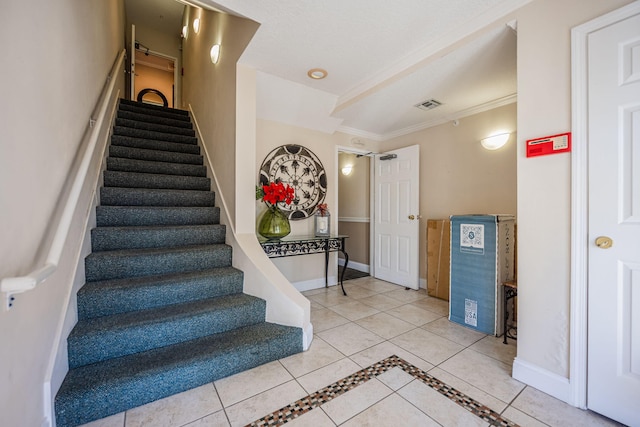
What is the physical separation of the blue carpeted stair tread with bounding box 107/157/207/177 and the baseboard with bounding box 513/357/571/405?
143 inches

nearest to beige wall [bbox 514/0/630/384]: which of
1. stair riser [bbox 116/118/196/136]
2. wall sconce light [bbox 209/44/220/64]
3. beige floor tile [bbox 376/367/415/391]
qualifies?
beige floor tile [bbox 376/367/415/391]

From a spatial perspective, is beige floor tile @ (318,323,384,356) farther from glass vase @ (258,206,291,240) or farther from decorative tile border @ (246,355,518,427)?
glass vase @ (258,206,291,240)

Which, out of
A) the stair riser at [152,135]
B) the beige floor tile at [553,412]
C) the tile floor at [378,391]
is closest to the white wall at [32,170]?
the tile floor at [378,391]

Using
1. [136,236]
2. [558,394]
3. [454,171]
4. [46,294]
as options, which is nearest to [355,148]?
[454,171]

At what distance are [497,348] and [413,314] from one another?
81cm

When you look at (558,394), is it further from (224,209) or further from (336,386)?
(224,209)

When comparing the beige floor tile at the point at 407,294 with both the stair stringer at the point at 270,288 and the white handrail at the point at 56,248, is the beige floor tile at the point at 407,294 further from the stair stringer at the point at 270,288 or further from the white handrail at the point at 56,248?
the white handrail at the point at 56,248

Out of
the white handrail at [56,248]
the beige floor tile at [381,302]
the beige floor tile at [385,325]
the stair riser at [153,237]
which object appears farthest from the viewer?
the beige floor tile at [381,302]

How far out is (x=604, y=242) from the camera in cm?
138

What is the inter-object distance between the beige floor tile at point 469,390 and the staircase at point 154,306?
1040 mm

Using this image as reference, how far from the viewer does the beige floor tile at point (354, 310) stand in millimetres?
2766

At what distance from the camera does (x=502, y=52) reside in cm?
206

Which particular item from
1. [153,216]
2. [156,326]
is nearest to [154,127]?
[153,216]

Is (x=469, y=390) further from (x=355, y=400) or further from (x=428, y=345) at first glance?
(x=355, y=400)
